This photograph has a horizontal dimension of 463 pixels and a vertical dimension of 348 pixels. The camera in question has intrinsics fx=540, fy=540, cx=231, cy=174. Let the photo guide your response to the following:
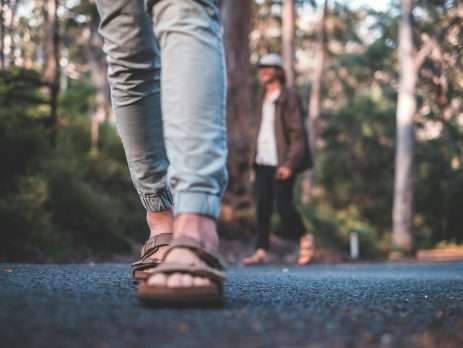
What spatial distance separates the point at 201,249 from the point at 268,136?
16.3ft

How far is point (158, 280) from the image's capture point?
1.40 m

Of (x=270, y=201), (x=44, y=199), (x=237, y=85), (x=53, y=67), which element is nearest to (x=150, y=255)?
(x=44, y=199)

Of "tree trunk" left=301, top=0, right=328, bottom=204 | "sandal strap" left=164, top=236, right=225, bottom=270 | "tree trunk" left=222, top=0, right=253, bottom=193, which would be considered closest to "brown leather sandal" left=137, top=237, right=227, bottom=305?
"sandal strap" left=164, top=236, right=225, bottom=270

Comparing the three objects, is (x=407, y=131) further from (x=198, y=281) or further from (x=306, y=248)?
(x=198, y=281)

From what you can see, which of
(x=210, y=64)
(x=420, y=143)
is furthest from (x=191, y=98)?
(x=420, y=143)

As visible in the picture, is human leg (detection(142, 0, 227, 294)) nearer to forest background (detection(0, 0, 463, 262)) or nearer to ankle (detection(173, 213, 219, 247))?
ankle (detection(173, 213, 219, 247))

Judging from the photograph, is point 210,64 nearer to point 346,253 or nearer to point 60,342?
point 60,342

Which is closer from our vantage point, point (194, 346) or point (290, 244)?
point (194, 346)

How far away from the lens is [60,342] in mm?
963

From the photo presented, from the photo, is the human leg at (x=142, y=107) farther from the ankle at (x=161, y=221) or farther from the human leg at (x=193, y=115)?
the human leg at (x=193, y=115)

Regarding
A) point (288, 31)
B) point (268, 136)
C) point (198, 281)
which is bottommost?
point (198, 281)

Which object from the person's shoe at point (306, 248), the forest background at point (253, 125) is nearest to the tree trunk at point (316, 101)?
the forest background at point (253, 125)

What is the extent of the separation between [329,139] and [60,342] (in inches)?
1191

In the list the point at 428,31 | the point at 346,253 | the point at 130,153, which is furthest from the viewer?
the point at 428,31
